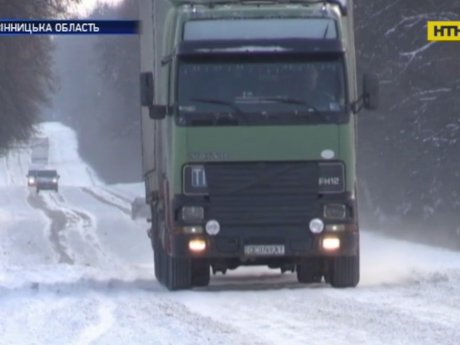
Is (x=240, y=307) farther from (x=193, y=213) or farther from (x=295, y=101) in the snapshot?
(x=295, y=101)

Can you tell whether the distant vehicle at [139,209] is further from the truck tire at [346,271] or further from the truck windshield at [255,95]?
the truck windshield at [255,95]

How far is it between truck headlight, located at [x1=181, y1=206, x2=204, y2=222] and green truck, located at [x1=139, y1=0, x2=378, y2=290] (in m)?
0.01

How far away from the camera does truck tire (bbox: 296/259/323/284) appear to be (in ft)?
64.4

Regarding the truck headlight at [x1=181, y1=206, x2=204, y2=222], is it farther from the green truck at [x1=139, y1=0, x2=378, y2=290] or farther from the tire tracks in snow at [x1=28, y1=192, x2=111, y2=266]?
the tire tracks in snow at [x1=28, y1=192, x2=111, y2=266]

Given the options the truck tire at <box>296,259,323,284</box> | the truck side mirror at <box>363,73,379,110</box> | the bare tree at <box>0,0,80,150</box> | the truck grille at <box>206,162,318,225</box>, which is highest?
the bare tree at <box>0,0,80,150</box>

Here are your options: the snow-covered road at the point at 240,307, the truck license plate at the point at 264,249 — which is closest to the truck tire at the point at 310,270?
the snow-covered road at the point at 240,307

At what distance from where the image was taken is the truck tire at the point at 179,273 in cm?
1894

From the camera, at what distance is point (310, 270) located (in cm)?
1973

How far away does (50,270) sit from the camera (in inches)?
Answer: 977

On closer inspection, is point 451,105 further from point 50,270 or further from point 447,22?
point 50,270

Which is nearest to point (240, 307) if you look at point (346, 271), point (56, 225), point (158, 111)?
point (346, 271)

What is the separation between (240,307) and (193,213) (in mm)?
2443

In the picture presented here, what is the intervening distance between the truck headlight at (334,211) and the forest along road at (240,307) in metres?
0.97

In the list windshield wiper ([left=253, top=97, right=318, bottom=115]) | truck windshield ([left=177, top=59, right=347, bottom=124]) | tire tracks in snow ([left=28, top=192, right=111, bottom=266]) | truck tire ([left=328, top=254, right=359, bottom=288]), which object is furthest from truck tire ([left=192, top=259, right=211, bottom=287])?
tire tracks in snow ([left=28, top=192, right=111, bottom=266])
